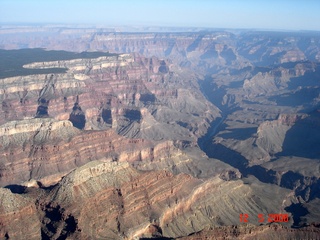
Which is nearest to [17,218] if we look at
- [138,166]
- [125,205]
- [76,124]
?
[125,205]

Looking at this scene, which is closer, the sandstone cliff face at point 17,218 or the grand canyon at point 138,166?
the sandstone cliff face at point 17,218

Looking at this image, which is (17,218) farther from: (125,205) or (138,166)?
(138,166)

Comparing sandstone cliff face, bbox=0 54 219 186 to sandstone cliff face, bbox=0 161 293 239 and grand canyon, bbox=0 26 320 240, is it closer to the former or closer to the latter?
grand canyon, bbox=0 26 320 240

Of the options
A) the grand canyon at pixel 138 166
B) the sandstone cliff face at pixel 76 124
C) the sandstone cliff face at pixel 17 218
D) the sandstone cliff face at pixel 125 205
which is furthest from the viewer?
the sandstone cliff face at pixel 76 124

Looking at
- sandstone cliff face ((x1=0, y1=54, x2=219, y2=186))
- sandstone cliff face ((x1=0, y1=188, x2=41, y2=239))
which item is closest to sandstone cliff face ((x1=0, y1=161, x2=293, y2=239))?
sandstone cliff face ((x1=0, y1=188, x2=41, y2=239))

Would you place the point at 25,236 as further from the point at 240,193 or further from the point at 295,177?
the point at 295,177

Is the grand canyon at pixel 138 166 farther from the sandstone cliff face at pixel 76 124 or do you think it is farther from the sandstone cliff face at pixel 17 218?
the sandstone cliff face at pixel 76 124

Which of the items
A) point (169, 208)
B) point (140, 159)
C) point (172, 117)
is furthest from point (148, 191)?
point (172, 117)

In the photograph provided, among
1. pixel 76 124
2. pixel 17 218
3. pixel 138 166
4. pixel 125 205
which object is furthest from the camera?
pixel 76 124

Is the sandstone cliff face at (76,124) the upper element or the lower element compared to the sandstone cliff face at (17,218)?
lower

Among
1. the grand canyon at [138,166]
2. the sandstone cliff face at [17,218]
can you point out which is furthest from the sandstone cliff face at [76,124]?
the sandstone cliff face at [17,218]

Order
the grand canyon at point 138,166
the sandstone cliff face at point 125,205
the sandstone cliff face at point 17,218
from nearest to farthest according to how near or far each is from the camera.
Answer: the sandstone cliff face at point 17,218, the sandstone cliff face at point 125,205, the grand canyon at point 138,166
